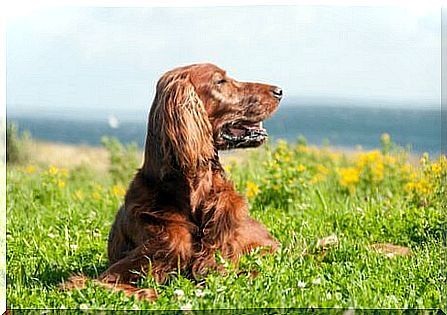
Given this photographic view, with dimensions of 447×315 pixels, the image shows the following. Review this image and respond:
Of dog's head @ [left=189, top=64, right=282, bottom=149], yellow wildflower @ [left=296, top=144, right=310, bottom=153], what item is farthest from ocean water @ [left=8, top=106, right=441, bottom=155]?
dog's head @ [left=189, top=64, right=282, bottom=149]

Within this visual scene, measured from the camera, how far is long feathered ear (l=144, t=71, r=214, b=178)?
376 cm

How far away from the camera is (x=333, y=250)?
4.24 meters

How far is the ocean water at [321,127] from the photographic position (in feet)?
16.3

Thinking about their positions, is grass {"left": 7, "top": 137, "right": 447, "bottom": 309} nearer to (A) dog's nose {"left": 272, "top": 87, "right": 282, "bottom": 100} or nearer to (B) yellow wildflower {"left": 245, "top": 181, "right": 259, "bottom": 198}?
(B) yellow wildflower {"left": 245, "top": 181, "right": 259, "bottom": 198}

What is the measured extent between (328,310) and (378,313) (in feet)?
0.71

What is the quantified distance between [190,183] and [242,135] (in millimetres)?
347

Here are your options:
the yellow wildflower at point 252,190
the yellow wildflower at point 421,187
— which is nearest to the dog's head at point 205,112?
the yellow wildflower at point 252,190

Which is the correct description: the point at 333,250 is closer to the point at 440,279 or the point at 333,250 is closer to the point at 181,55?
the point at 440,279

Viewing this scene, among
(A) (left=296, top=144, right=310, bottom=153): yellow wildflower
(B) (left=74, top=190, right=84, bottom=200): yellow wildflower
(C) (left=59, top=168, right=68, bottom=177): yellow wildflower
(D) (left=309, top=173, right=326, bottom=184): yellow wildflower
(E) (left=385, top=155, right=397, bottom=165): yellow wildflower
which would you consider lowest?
(B) (left=74, top=190, right=84, bottom=200): yellow wildflower

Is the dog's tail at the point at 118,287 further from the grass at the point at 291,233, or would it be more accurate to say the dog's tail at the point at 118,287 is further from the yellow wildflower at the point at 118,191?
the yellow wildflower at the point at 118,191

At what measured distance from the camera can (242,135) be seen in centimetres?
399

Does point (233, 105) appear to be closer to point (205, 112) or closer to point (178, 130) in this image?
point (205, 112)

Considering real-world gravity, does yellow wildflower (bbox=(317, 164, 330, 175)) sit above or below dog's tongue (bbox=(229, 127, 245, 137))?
below

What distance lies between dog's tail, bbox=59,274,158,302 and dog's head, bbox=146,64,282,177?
0.57m
